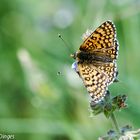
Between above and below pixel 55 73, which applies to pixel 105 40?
below

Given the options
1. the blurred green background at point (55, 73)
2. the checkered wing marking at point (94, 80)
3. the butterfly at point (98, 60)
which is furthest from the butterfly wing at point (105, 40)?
→ the blurred green background at point (55, 73)

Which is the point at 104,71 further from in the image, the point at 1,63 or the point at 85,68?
the point at 1,63

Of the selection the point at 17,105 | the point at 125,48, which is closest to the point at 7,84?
the point at 17,105

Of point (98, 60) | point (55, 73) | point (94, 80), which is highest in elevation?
point (55, 73)

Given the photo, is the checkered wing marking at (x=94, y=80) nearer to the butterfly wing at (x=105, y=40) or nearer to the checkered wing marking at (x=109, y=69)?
the checkered wing marking at (x=109, y=69)

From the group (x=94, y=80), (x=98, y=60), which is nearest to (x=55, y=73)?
(x=98, y=60)

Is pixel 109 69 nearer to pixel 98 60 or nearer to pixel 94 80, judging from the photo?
pixel 94 80

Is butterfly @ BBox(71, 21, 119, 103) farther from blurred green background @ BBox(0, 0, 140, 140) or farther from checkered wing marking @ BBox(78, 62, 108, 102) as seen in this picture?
blurred green background @ BBox(0, 0, 140, 140)

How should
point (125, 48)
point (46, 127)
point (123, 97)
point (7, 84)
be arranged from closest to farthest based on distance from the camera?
1. point (123, 97)
2. point (46, 127)
3. point (125, 48)
4. point (7, 84)
